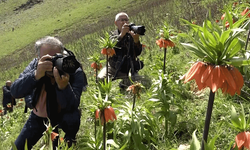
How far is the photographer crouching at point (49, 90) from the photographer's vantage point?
6.11 ft

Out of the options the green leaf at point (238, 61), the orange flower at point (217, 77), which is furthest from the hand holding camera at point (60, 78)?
the green leaf at point (238, 61)

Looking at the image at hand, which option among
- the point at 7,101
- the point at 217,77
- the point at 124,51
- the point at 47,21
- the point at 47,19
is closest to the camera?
the point at 217,77

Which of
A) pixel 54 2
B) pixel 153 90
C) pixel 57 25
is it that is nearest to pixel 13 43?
pixel 57 25

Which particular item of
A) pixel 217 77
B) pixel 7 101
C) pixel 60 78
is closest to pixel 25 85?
pixel 60 78

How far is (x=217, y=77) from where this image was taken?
0.96 metres

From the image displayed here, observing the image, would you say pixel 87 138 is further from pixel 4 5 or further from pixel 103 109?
pixel 4 5

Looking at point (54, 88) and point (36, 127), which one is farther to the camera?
point (36, 127)

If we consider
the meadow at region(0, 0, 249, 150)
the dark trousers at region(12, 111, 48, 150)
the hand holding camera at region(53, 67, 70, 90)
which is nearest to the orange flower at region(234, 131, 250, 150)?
the meadow at region(0, 0, 249, 150)

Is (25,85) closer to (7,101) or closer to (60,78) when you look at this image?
(60,78)

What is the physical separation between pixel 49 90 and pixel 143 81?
8.17 ft

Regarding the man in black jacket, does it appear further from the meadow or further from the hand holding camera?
the hand holding camera

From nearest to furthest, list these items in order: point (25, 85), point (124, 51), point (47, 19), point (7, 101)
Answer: point (25, 85) < point (124, 51) < point (7, 101) < point (47, 19)

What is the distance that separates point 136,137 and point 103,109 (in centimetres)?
60

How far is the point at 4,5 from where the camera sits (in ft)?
130
